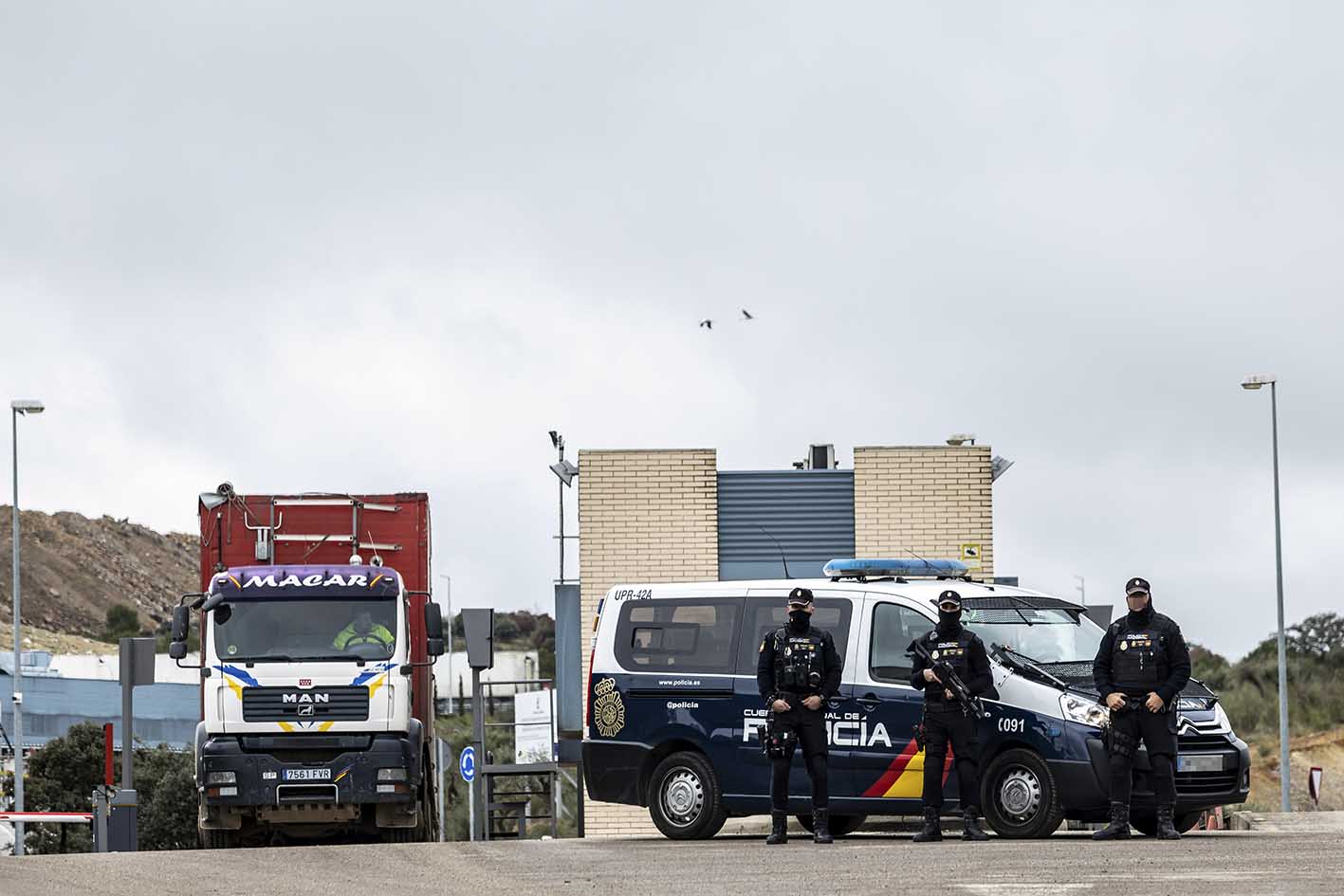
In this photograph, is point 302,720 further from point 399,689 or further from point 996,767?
point 996,767

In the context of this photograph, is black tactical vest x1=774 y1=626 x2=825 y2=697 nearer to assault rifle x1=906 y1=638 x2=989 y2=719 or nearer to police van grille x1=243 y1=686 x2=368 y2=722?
assault rifle x1=906 y1=638 x2=989 y2=719

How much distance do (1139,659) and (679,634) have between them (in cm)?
395

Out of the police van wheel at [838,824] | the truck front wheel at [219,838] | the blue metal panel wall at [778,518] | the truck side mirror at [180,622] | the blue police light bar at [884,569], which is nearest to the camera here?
the blue police light bar at [884,569]

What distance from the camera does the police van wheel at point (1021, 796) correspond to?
1577cm

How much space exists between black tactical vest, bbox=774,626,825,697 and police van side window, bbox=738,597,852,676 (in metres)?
0.87

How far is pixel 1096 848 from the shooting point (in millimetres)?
14352

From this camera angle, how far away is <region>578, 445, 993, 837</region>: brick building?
30047 mm

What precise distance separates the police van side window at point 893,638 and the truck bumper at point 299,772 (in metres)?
5.29

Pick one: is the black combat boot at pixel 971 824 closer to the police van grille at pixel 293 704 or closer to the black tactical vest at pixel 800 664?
the black tactical vest at pixel 800 664

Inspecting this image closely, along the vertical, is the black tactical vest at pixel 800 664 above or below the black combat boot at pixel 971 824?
above

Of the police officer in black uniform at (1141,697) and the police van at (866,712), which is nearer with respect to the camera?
the police officer in black uniform at (1141,697)

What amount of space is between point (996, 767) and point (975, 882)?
382 cm

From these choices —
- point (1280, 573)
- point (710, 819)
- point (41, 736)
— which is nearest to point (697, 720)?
point (710, 819)

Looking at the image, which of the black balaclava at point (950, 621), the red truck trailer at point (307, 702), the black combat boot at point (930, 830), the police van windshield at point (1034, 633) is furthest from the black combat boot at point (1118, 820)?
the red truck trailer at point (307, 702)
